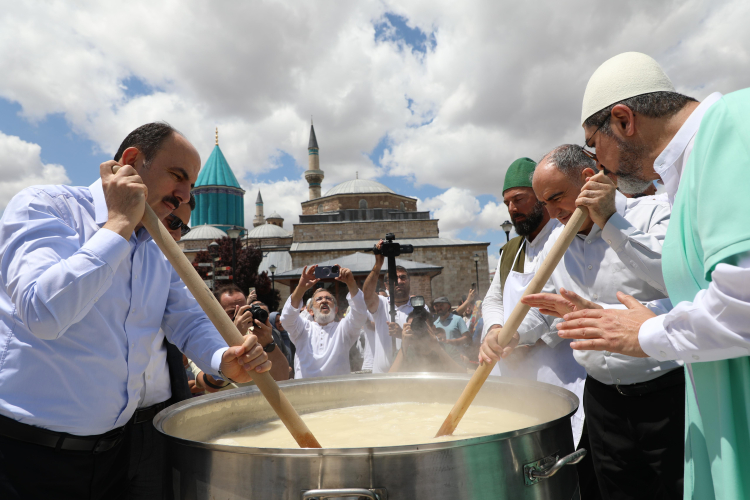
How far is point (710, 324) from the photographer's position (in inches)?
39.9

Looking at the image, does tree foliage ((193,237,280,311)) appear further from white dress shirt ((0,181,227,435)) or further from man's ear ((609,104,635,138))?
man's ear ((609,104,635,138))

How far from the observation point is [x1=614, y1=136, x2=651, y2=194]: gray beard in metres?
1.49

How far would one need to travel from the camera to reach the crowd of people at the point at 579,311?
1101 mm

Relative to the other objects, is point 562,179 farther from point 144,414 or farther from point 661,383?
point 144,414

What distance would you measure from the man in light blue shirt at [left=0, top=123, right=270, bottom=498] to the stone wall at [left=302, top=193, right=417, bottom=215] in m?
35.7

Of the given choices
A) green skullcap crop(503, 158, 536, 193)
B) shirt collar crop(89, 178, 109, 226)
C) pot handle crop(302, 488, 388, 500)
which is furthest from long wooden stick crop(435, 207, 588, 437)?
green skullcap crop(503, 158, 536, 193)

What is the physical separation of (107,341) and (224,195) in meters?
48.7

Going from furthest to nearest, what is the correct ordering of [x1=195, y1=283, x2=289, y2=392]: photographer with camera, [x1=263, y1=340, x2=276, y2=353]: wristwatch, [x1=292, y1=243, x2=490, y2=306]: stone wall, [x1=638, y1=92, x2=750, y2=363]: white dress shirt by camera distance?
[x1=292, y1=243, x2=490, y2=306]: stone wall → [x1=263, y1=340, x2=276, y2=353]: wristwatch → [x1=195, y1=283, x2=289, y2=392]: photographer with camera → [x1=638, y1=92, x2=750, y2=363]: white dress shirt

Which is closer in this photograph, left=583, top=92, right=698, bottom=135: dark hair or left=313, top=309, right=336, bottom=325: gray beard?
left=583, top=92, right=698, bottom=135: dark hair

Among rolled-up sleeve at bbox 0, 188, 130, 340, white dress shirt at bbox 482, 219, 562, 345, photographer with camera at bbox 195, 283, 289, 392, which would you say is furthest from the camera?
photographer with camera at bbox 195, 283, 289, 392

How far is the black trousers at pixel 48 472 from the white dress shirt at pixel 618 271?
75.5 inches

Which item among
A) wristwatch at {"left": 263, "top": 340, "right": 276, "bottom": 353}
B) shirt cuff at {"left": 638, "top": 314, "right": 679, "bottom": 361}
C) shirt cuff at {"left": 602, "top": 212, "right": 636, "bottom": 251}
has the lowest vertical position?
wristwatch at {"left": 263, "top": 340, "right": 276, "bottom": 353}

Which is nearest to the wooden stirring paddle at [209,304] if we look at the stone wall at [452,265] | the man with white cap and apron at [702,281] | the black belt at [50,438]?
the black belt at [50,438]

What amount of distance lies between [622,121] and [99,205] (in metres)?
1.79
